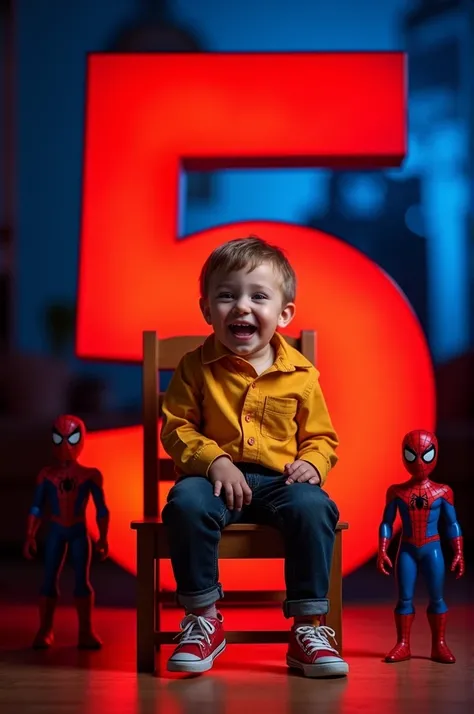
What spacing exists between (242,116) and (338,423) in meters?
0.79

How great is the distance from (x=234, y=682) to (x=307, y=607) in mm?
173

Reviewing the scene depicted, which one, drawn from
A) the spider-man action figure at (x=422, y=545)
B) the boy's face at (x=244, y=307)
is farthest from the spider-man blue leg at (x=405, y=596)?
the boy's face at (x=244, y=307)

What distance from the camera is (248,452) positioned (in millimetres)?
1744

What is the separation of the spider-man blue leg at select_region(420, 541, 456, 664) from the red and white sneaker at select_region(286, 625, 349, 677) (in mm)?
206

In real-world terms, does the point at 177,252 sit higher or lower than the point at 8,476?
higher

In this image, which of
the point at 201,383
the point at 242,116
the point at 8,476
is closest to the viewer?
the point at 201,383

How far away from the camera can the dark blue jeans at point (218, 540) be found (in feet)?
5.25

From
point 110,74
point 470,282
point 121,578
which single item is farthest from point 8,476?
point 470,282

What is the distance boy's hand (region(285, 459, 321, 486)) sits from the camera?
1697 millimetres

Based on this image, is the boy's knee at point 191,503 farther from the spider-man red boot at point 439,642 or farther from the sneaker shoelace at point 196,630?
the spider-man red boot at point 439,642

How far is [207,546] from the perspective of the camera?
1603 mm

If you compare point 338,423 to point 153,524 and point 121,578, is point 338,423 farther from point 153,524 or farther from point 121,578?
point 121,578

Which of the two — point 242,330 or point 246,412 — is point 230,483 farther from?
point 242,330

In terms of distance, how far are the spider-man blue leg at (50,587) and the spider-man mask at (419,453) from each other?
68 centimetres
